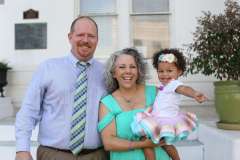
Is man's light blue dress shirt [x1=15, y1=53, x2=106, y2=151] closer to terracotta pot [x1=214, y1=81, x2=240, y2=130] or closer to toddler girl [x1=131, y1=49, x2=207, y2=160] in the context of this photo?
toddler girl [x1=131, y1=49, x2=207, y2=160]

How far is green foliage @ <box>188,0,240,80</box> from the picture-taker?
16.0 feet

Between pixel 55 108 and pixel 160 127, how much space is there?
2.31 ft

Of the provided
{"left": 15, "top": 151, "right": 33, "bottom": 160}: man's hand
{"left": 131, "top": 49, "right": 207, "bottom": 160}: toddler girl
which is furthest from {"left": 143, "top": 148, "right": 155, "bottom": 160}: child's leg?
{"left": 15, "top": 151, "right": 33, "bottom": 160}: man's hand

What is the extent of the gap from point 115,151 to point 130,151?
0.10 metres

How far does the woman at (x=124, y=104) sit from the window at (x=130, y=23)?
4.12 m

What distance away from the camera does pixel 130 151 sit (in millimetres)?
2656

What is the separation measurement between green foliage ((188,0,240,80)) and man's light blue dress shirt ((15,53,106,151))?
2451 mm

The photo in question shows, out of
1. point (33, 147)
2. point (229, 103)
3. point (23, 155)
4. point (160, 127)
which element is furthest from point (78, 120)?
point (229, 103)

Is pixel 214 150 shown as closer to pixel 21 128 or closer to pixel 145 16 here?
pixel 21 128

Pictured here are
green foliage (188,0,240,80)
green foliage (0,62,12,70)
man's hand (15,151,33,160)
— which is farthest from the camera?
green foliage (0,62,12,70)

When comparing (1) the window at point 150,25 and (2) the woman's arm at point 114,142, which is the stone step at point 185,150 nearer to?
(2) the woman's arm at point 114,142

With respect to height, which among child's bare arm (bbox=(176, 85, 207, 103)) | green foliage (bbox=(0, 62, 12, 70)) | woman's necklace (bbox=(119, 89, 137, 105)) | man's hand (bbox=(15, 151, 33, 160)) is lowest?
man's hand (bbox=(15, 151, 33, 160))

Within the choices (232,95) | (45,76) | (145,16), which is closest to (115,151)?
(45,76)

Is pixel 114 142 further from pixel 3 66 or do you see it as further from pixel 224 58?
pixel 3 66
